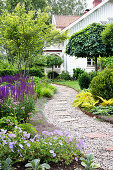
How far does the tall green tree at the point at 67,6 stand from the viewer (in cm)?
3416

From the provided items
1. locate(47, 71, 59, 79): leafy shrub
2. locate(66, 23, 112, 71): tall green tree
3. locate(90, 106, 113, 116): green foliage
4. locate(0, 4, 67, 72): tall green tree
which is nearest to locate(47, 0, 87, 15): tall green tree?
locate(47, 71, 59, 79): leafy shrub

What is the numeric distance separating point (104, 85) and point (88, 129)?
2.09 m

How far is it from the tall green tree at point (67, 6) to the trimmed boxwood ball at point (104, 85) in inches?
1163

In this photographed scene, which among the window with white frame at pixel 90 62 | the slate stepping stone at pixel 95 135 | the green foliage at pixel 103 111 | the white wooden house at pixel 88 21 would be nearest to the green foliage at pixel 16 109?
the slate stepping stone at pixel 95 135

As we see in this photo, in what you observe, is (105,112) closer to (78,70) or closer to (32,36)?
(32,36)

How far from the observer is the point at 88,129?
4.25 meters

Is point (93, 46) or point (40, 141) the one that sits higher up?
point (93, 46)

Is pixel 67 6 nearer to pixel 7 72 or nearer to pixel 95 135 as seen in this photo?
pixel 7 72

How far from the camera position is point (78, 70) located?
1670 cm

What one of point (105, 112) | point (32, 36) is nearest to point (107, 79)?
point (105, 112)

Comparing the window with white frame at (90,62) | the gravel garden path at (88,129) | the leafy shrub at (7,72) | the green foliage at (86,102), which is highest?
the window with white frame at (90,62)

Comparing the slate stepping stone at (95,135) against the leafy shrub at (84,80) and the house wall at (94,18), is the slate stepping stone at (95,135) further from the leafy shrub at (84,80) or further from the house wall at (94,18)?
the house wall at (94,18)

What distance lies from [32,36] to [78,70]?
8.17 metres

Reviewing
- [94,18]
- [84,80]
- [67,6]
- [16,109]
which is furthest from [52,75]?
[67,6]
